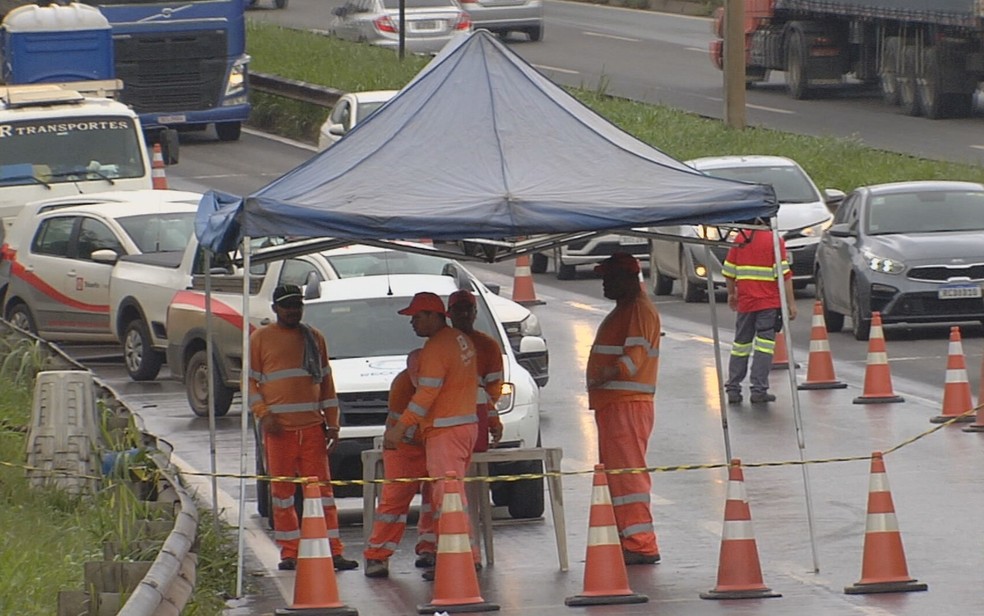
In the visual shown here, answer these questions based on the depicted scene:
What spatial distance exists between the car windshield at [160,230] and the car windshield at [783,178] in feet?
21.3

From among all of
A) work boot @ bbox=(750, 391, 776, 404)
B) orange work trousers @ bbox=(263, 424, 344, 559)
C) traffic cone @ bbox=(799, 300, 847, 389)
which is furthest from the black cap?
traffic cone @ bbox=(799, 300, 847, 389)

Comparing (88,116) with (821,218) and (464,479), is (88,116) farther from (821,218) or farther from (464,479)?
(464,479)

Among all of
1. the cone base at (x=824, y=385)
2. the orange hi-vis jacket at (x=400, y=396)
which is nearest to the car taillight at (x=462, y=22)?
the cone base at (x=824, y=385)

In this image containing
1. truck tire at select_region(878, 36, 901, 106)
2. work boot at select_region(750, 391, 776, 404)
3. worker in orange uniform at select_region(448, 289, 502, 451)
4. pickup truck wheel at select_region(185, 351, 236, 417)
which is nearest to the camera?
worker in orange uniform at select_region(448, 289, 502, 451)

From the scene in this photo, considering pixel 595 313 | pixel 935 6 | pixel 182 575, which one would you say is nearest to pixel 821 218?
pixel 595 313

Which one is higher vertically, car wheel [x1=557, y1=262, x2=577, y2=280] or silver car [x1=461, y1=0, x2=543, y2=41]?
silver car [x1=461, y1=0, x2=543, y2=41]

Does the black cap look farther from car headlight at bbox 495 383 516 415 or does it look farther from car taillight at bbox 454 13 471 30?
car taillight at bbox 454 13 471 30

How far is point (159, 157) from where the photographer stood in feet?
97.9

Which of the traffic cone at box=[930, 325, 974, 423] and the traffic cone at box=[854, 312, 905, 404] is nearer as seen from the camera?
the traffic cone at box=[930, 325, 974, 423]

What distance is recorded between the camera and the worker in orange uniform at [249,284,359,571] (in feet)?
42.7

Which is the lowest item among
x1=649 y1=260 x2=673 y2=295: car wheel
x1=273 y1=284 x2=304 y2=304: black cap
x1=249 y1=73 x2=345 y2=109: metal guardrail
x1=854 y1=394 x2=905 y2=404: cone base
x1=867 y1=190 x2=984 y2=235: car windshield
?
x1=649 y1=260 x2=673 y2=295: car wheel

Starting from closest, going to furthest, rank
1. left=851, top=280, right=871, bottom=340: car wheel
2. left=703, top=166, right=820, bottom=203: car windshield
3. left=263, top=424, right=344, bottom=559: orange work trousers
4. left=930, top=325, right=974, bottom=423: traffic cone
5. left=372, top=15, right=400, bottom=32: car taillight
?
1. left=263, top=424, right=344, bottom=559: orange work trousers
2. left=930, top=325, right=974, bottom=423: traffic cone
3. left=851, top=280, right=871, bottom=340: car wheel
4. left=703, top=166, right=820, bottom=203: car windshield
5. left=372, top=15, right=400, bottom=32: car taillight

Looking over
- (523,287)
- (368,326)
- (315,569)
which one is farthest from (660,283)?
(315,569)

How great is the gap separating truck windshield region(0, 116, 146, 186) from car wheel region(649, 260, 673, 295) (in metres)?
6.09
